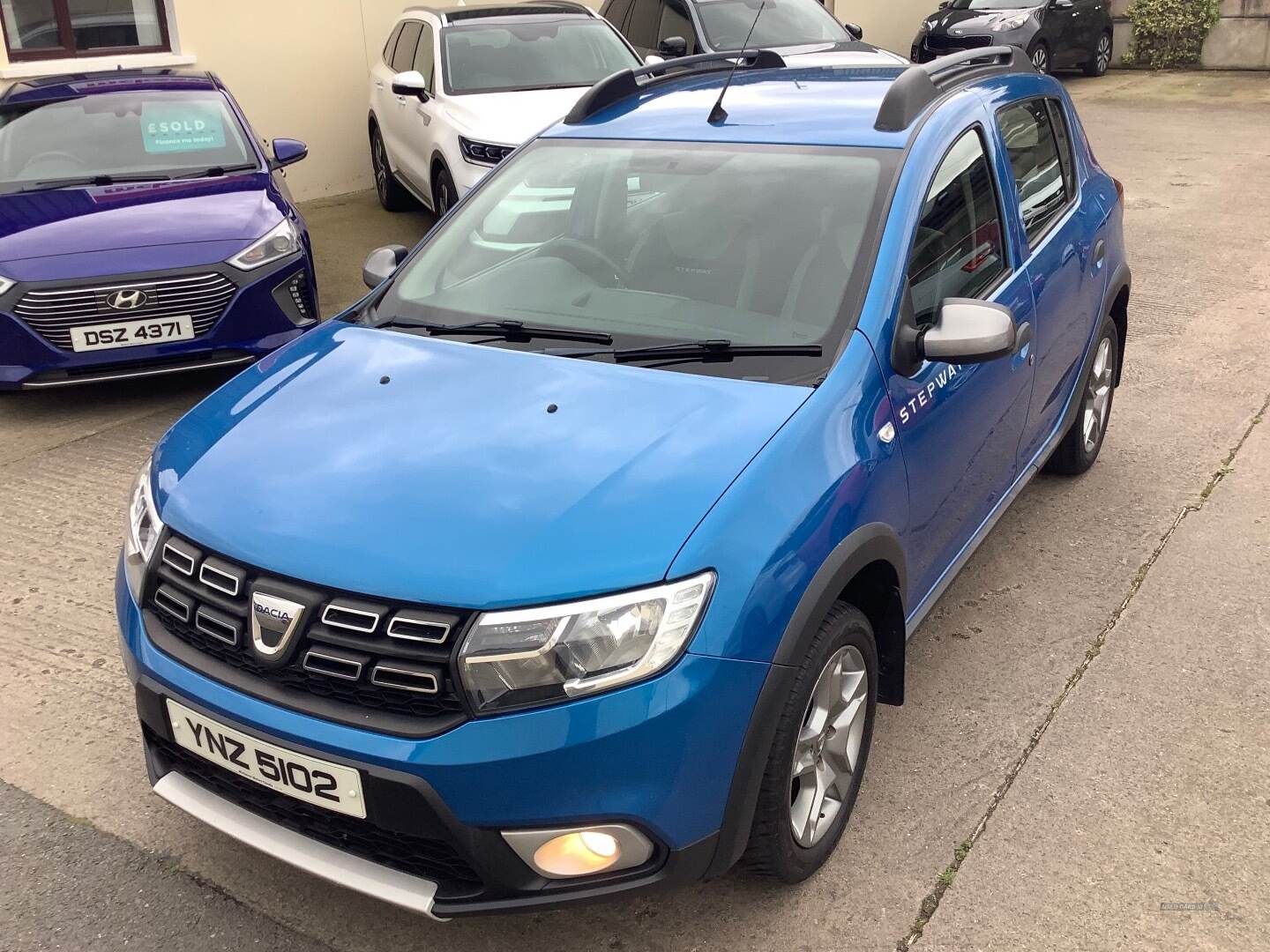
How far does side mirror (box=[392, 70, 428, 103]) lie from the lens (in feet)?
27.9

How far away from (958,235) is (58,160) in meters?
5.20

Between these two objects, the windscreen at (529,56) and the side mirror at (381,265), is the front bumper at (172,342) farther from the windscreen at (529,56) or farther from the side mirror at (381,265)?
the windscreen at (529,56)

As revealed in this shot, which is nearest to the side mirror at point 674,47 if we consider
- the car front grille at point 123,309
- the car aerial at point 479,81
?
the car aerial at point 479,81

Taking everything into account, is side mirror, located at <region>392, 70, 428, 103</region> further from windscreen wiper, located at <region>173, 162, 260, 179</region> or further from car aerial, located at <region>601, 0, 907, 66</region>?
car aerial, located at <region>601, 0, 907, 66</region>

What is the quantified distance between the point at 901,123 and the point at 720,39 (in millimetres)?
7992

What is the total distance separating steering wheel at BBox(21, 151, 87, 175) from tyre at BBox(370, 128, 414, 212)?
376cm

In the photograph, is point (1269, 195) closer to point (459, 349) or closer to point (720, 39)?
point (720, 39)

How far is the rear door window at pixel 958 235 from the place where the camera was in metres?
3.15

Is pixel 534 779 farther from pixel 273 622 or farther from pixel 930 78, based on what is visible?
pixel 930 78

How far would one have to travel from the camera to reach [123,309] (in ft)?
18.1

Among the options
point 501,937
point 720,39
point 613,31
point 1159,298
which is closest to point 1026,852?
point 501,937

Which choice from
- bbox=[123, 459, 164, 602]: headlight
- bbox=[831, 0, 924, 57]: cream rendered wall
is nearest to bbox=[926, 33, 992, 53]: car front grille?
bbox=[831, 0, 924, 57]: cream rendered wall

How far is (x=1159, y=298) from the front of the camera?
7492mm

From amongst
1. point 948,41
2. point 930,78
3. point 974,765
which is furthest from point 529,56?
point 948,41
